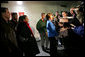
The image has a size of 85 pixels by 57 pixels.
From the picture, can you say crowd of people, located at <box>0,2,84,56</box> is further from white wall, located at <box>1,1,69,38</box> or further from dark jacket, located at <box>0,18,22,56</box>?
white wall, located at <box>1,1,69,38</box>

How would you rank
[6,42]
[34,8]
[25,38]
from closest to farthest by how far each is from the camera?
[6,42] → [25,38] → [34,8]

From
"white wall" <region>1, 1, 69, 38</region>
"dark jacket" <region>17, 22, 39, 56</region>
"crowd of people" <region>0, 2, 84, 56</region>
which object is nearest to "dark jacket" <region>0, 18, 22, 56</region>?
"crowd of people" <region>0, 2, 84, 56</region>

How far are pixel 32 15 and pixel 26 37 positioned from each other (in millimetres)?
3572

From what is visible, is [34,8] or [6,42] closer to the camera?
[6,42]

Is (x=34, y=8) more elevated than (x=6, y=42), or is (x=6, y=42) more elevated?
(x=34, y=8)

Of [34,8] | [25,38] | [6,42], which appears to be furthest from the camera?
[34,8]

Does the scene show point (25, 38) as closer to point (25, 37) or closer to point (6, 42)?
point (25, 37)

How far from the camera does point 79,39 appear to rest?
7.18 feet

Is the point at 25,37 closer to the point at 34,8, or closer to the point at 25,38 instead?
the point at 25,38

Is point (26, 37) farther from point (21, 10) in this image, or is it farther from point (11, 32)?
point (21, 10)

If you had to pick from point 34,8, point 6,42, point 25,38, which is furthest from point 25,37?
point 34,8

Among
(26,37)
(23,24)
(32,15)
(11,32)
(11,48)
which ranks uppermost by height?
(32,15)

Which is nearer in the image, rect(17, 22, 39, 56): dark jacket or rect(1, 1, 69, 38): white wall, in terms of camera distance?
rect(17, 22, 39, 56): dark jacket

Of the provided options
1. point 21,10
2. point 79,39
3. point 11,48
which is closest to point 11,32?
point 11,48
